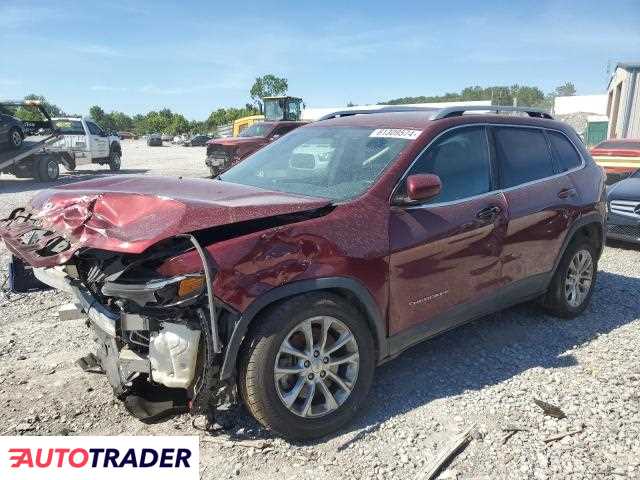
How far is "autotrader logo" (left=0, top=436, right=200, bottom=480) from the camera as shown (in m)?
2.54

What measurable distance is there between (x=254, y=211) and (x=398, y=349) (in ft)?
4.27

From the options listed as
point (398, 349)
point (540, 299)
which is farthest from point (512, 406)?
point (540, 299)

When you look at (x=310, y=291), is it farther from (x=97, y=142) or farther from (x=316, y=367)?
(x=97, y=142)

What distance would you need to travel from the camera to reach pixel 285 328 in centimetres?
258

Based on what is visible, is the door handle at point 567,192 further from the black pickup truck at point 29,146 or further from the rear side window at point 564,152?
the black pickup truck at point 29,146

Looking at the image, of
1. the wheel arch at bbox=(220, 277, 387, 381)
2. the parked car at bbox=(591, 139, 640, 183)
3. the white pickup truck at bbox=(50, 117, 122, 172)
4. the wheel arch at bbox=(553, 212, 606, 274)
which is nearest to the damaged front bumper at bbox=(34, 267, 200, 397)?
the wheel arch at bbox=(220, 277, 387, 381)

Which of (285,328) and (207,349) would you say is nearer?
(207,349)

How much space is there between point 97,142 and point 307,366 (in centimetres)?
1839

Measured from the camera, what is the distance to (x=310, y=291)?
2678 millimetres

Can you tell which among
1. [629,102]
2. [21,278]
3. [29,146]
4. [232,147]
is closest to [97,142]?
[29,146]

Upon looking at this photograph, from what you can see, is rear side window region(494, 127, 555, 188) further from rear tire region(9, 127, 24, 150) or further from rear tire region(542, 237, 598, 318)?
rear tire region(9, 127, 24, 150)

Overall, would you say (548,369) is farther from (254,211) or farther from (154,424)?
(154,424)

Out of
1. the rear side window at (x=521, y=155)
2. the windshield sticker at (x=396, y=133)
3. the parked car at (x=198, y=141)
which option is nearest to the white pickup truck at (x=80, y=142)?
the windshield sticker at (x=396, y=133)

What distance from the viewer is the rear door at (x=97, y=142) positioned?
59.7 feet
